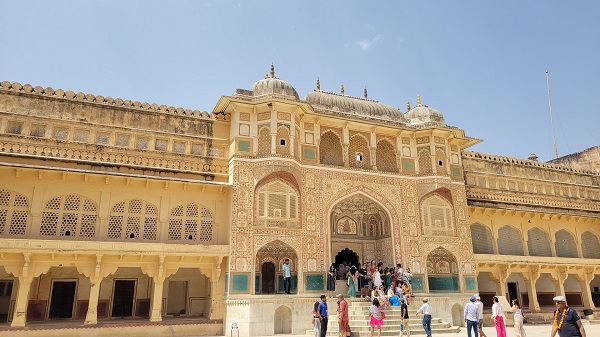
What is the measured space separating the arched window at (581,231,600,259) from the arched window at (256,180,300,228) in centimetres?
1722

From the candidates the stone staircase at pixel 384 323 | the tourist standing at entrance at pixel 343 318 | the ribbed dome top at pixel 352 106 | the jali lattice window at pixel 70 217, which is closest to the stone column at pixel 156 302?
the jali lattice window at pixel 70 217

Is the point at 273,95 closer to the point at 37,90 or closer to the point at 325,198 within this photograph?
the point at 325,198

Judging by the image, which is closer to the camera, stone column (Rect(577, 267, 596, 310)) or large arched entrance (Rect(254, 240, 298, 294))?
large arched entrance (Rect(254, 240, 298, 294))

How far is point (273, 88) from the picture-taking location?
17.4 m

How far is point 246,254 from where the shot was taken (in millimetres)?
15633

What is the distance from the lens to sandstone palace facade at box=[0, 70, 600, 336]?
14805mm

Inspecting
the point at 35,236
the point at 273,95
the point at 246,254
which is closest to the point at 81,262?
the point at 35,236

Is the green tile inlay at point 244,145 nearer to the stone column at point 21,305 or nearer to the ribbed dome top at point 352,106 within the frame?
the ribbed dome top at point 352,106

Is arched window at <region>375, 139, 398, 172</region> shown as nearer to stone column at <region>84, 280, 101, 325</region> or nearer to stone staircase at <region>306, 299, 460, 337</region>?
stone staircase at <region>306, 299, 460, 337</region>

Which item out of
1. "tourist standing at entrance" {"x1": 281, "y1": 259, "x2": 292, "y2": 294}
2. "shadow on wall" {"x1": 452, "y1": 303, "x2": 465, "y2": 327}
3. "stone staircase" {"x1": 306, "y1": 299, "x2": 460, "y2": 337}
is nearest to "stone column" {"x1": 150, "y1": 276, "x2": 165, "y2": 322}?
"tourist standing at entrance" {"x1": 281, "y1": 259, "x2": 292, "y2": 294}

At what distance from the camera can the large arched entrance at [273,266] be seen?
1642 centimetres

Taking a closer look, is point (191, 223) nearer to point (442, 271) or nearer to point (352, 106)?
point (352, 106)

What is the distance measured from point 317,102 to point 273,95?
8.74 ft

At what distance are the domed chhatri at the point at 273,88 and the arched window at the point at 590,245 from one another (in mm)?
18076
